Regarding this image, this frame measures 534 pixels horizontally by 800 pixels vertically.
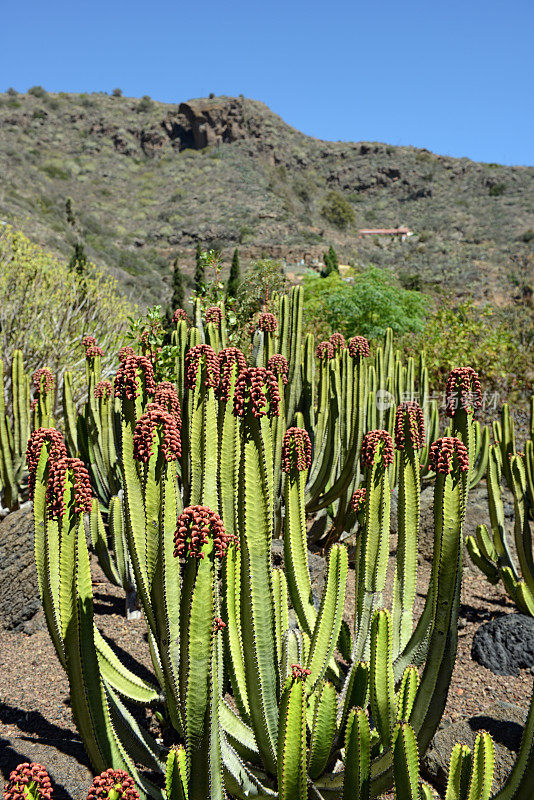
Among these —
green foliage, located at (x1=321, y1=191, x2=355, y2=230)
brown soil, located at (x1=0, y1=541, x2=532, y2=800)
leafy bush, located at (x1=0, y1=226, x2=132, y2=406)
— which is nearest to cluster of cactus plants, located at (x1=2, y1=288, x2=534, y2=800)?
brown soil, located at (x1=0, y1=541, x2=532, y2=800)

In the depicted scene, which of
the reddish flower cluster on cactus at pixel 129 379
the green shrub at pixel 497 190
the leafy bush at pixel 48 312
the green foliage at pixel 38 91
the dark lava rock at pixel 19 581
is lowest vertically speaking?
the dark lava rock at pixel 19 581

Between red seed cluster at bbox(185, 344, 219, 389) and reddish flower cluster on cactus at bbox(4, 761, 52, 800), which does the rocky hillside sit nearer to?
red seed cluster at bbox(185, 344, 219, 389)

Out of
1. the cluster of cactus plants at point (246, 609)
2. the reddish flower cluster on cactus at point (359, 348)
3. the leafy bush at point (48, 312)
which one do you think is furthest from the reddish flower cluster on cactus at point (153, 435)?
the leafy bush at point (48, 312)

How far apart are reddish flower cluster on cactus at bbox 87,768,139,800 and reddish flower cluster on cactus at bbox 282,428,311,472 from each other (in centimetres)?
138

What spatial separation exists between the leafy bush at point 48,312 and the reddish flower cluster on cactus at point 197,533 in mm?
7010

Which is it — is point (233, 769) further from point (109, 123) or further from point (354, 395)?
point (109, 123)

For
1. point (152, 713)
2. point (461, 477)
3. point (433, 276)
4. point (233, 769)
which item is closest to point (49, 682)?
point (152, 713)

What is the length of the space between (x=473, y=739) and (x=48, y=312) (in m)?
8.65

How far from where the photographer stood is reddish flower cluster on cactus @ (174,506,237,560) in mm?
1566

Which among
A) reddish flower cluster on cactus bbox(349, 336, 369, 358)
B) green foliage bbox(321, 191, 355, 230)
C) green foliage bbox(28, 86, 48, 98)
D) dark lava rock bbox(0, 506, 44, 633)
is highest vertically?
green foliage bbox(28, 86, 48, 98)

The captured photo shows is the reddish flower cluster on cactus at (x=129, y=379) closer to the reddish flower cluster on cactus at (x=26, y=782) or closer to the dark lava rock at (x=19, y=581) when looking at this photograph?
the reddish flower cluster on cactus at (x=26, y=782)

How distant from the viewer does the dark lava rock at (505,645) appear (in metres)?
4.25

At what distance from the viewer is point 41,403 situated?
15.3 feet

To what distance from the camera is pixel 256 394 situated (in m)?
2.11
